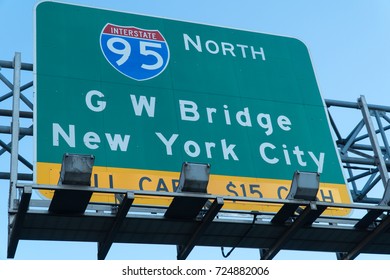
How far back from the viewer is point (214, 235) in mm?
12398

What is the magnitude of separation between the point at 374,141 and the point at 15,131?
5888mm

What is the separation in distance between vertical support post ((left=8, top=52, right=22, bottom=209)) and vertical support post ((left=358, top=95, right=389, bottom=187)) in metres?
5.72

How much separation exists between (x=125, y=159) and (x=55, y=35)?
2.31 m

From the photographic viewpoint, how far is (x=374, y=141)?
14883mm

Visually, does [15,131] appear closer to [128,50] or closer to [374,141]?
[128,50]

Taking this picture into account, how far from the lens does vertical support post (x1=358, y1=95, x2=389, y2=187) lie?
1456 cm

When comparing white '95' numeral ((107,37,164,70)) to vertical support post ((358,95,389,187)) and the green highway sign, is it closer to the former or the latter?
the green highway sign

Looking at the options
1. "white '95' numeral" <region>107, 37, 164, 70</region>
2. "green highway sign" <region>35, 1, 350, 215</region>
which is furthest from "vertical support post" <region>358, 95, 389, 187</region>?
"white '95' numeral" <region>107, 37, 164, 70</region>

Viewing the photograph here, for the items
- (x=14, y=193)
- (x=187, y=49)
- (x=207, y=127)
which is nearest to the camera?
(x=14, y=193)

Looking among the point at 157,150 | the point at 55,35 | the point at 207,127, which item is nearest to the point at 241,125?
the point at 207,127

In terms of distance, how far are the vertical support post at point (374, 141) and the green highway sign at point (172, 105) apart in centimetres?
96

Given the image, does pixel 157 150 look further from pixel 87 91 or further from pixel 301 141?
pixel 301 141

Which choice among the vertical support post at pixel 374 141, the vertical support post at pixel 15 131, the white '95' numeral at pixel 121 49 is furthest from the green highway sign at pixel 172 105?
the vertical support post at pixel 374 141

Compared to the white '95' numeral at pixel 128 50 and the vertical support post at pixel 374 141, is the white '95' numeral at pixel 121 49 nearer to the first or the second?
the white '95' numeral at pixel 128 50
